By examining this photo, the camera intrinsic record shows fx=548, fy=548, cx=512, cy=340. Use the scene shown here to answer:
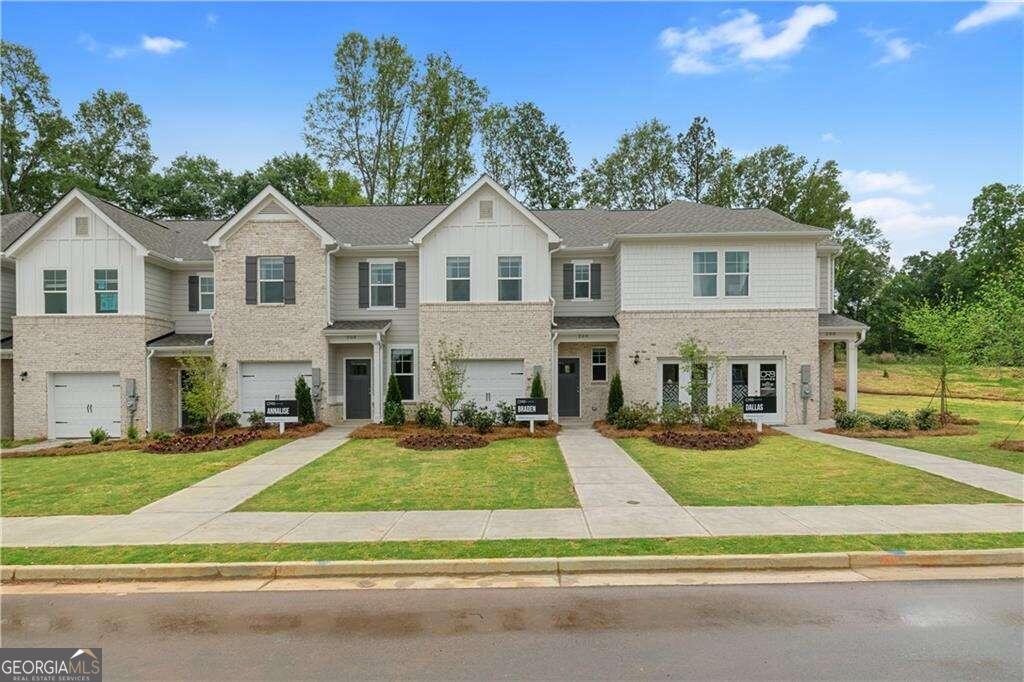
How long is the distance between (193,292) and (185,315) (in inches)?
35.0

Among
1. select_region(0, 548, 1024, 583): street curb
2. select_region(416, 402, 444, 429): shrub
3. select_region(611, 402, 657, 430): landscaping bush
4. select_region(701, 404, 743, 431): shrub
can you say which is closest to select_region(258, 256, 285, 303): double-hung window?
select_region(416, 402, 444, 429): shrub

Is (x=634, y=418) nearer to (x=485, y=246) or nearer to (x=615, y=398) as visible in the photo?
(x=615, y=398)

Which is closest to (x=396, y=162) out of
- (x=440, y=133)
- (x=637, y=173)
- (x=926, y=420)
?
(x=440, y=133)

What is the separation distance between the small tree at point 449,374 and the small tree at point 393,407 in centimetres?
124

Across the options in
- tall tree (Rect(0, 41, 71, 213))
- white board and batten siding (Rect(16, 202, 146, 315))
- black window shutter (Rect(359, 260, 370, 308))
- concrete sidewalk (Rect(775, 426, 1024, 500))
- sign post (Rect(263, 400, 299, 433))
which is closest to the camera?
concrete sidewalk (Rect(775, 426, 1024, 500))

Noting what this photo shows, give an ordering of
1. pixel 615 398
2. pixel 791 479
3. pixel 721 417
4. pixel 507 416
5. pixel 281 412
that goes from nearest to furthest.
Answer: pixel 791 479 < pixel 721 417 < pixel 281 412 < pixel 507 416 < pixel 615 398

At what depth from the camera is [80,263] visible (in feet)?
60.4

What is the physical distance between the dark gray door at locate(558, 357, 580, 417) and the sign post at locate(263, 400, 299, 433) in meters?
8.92

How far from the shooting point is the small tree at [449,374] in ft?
53.9

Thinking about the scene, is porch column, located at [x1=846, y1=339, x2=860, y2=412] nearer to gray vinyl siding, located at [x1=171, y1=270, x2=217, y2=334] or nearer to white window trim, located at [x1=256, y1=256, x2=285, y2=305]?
white window trim, located at [x1=256, y1=256, x2=285, y2=305]

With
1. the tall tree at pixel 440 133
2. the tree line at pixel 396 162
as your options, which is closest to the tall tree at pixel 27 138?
the tree line at pixel 396 162

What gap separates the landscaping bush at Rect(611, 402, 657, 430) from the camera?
1662 cm

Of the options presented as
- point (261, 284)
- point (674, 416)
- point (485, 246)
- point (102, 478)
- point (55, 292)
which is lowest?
point (102, 478)

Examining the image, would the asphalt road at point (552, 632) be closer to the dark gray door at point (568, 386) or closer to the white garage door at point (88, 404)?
the dark gray door at point (568, 386)
